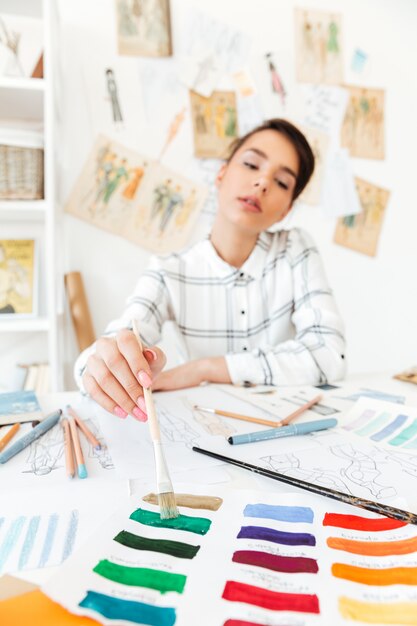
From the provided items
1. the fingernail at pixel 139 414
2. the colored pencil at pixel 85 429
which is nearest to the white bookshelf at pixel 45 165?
the colored pencil at pixel 85 429

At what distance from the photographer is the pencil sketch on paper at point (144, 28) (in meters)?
1.53

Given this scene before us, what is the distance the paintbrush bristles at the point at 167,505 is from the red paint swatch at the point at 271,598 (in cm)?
9

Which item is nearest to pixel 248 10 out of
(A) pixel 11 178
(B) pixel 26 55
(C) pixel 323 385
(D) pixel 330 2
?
(D) pixel 330 2

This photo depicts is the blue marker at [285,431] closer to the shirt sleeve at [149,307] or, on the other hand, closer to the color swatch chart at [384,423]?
the color swatch chart at [384,423]

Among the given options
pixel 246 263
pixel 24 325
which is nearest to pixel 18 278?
pixel 24 325

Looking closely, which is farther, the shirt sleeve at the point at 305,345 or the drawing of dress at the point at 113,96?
the drawing of dress at the point at 113,96

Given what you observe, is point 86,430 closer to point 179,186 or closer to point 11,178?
point 11,178

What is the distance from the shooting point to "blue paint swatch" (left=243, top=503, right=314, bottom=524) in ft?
1.27

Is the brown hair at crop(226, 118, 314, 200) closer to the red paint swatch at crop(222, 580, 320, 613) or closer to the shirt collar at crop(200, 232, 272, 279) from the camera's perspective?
the shirt collar at crop(200, 232, 272, 279)

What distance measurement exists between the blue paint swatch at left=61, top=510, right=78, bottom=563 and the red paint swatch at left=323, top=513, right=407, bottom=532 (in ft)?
0.63

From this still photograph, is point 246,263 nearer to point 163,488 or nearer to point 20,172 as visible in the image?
point 20,172

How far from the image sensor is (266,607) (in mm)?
283

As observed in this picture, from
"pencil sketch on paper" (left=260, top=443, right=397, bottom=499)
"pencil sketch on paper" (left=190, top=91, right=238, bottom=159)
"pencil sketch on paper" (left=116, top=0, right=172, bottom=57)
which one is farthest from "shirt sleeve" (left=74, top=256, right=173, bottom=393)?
"pencil sketch on paper" (left=116, top=0, right=172, bottom=57)

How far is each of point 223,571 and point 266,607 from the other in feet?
0.14
